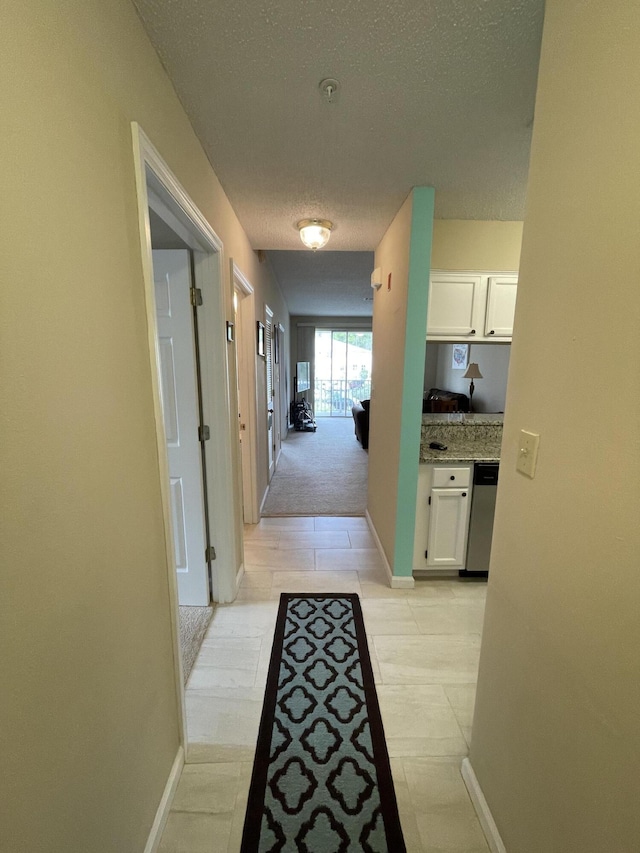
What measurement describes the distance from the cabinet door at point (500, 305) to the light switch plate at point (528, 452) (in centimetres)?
172

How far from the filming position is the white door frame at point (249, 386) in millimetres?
2918

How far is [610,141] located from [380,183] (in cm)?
142

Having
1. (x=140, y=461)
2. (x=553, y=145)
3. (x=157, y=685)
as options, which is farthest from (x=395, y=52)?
(x=157, y=685)

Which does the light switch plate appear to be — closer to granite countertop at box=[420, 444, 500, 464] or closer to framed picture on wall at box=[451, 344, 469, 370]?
granite countertop at box=[420, 444, 500, 464]

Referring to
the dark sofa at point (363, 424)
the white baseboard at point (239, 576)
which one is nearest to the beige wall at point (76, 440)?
the white baseboard at point (239, 576)

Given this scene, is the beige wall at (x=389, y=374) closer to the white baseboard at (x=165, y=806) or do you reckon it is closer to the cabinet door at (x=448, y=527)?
the cabinet door at (x=448, y=527)

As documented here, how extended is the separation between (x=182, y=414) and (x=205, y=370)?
0.28 m

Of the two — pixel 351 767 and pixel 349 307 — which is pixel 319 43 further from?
pixel 349 307

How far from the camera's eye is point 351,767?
133 cm

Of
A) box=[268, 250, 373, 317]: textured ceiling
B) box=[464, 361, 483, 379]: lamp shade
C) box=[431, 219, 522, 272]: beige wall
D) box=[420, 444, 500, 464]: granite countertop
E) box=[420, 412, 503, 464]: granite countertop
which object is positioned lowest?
box=[420, 444, 500, 464]: granite countertop

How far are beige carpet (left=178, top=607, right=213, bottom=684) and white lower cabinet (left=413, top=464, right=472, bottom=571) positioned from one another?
1.40 metres

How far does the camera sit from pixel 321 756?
1.36 meters

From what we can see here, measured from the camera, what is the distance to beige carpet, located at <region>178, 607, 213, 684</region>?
182cm

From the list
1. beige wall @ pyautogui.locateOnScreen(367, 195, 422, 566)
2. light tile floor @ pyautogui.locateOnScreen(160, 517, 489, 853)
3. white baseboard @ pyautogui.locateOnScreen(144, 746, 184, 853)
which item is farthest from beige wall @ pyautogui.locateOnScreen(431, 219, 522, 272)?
white baseboard @ pyautogui.locateOnScreen(144, 746, 184, 853)
